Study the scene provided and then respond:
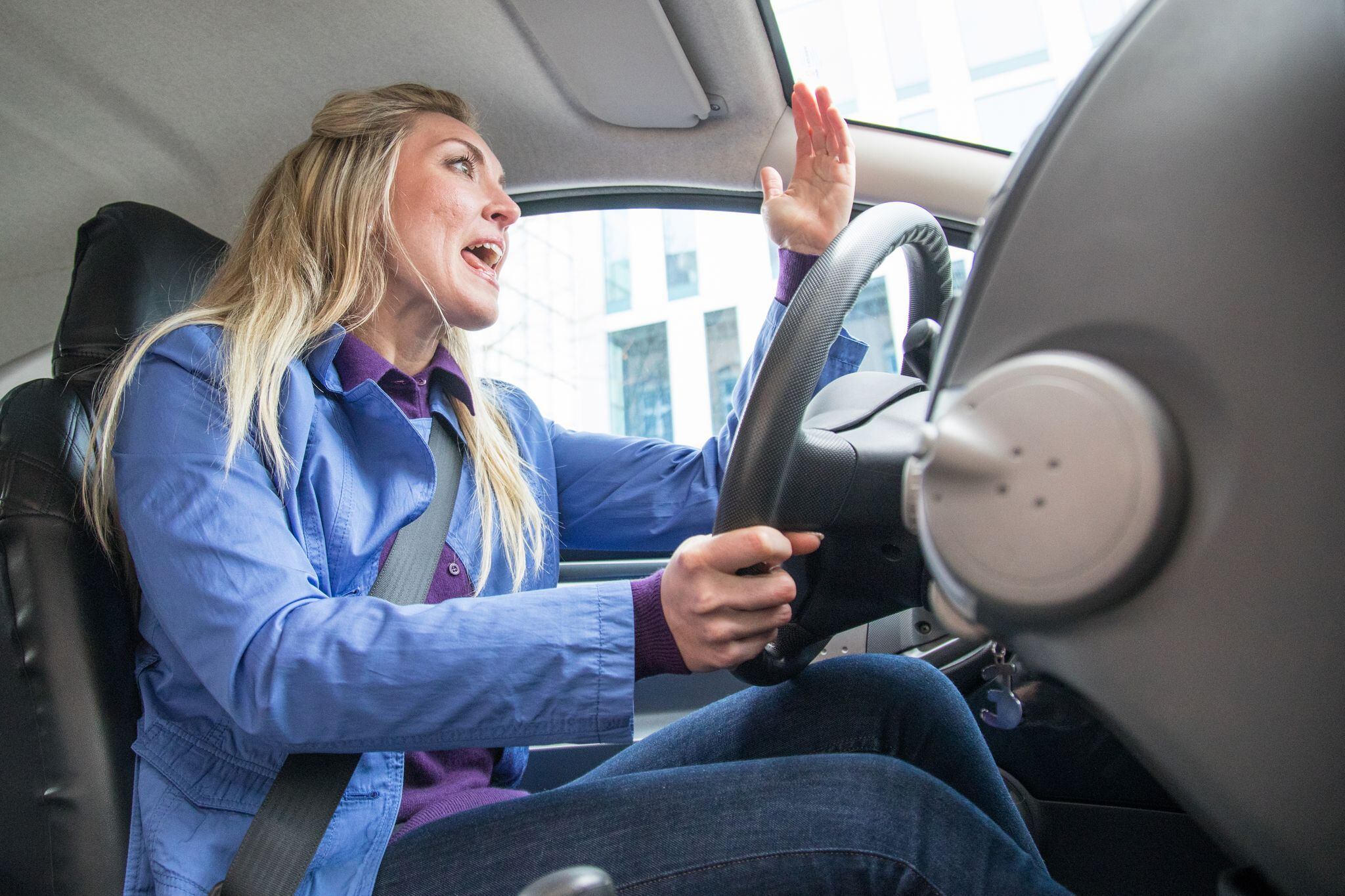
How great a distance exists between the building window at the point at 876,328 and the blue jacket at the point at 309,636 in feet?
0.13

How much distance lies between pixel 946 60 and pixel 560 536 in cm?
92

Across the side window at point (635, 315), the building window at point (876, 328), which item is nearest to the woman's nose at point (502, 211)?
the side window at point (635, 315)

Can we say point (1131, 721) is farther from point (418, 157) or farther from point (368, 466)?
point (418, 157)

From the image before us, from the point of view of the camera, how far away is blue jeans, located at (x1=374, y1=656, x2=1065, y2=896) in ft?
2.24

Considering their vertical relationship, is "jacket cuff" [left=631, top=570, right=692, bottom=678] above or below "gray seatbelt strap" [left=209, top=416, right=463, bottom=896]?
above

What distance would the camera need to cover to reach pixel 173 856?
0.75 m

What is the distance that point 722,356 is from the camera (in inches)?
74.9

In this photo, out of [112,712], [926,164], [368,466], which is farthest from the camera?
[926,164]

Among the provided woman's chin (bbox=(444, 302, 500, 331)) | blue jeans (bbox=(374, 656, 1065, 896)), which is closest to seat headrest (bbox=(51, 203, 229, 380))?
woman's chin (bbox=(444, 302, 500, 331))

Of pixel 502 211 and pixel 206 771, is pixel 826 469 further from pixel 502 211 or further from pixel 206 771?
pixel 502 211

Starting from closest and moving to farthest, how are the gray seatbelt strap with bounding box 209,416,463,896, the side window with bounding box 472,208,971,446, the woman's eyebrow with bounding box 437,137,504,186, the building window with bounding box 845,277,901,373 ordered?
the gray seatbelt strap with bounding box 209,416,463,896 → the building window with bounding box 845,277,901,373 → the woman's eyebrow with bounding box 437,137,504,186 → the side window with bounding box 472,208,971,446

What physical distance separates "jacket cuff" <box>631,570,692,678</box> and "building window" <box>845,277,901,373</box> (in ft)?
1.41

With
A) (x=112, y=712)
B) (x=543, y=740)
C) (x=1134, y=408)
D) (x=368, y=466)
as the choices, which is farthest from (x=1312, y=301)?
(x=112, y=712)

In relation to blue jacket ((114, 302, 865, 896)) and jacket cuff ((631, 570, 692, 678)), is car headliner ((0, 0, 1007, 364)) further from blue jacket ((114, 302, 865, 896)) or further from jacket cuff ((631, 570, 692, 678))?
jacket cuff ((631, 570, 692, 678))
